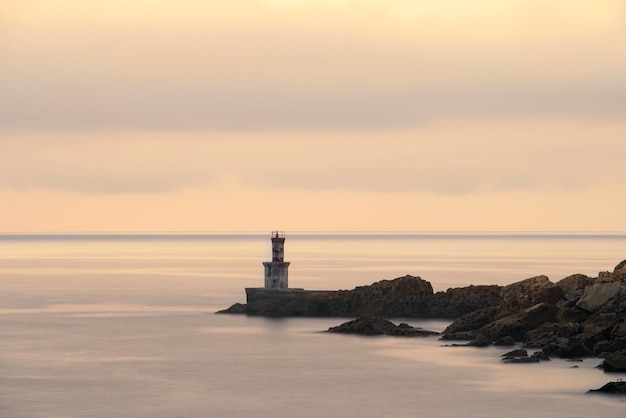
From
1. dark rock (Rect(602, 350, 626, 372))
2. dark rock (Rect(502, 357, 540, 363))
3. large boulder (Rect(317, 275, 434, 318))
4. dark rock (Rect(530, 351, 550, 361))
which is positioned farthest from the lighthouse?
dark rock (Rect(602, 350, 626, 372))

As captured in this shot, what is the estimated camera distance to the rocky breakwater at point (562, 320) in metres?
52.8

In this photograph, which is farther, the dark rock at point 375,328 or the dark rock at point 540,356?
the dark rock at point 375,328

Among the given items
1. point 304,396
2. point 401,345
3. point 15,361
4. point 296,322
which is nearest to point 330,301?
point 296,322

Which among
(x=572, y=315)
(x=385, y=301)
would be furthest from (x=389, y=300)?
(x=572, y=315)

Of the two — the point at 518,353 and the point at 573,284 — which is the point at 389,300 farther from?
the point at 518,353

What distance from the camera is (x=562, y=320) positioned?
57.2 meters

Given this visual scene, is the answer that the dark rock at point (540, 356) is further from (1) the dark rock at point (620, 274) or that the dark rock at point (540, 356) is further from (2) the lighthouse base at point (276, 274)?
(2) the lighthouse base at point (276, 274)

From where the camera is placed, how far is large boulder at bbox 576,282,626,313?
2215 inches

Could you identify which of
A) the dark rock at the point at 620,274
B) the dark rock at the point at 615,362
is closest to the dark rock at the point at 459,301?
the dark rock at the point at 620,274

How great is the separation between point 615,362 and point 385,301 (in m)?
28.0

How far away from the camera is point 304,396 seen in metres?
49.3

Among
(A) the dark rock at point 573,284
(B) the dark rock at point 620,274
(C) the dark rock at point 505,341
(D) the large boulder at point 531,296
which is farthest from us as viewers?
(A) the dark rock at point 573,284

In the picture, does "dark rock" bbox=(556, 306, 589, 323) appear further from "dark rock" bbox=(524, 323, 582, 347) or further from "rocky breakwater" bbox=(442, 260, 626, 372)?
"dark rock" bbox=(524, 323, 582, 347)

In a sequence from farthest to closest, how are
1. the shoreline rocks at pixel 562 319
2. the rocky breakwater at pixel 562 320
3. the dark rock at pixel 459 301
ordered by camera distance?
the dark rock at pixel 459 301, the shoreline rocks at pixel 562 319, the rocky breakwater at pixel 562 320
